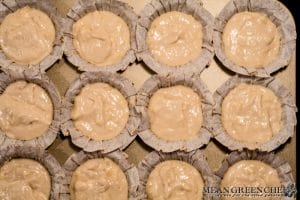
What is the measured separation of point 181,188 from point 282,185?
96 cm

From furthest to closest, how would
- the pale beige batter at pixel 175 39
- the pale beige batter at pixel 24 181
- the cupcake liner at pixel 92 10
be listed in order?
1. the pale beige batter at pixel 175 39
2. the cupcake liner at pixel 92 10
3. the pale beige batter at pixel 24 181

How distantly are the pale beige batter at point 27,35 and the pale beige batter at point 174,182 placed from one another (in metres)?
1.55

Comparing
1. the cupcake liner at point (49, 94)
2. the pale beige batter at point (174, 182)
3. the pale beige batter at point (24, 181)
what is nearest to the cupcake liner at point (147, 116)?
the pale beige batter at point (174, 182)

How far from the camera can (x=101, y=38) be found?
405 centimetres

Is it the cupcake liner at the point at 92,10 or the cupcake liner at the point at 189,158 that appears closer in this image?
the cupcake liner at the point at 189,158

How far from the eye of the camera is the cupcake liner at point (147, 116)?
3.85 meters

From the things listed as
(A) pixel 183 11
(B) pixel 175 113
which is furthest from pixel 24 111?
(A) pixel 183 11

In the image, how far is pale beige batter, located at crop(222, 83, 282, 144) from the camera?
156 inches

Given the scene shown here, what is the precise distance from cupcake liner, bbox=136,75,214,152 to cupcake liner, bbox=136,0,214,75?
0.28ft

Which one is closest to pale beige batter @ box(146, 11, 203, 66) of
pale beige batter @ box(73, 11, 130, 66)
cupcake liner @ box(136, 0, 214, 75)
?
cupcake liner @ box(136, 0, 214, 75)

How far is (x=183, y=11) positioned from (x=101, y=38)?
0.86 meters

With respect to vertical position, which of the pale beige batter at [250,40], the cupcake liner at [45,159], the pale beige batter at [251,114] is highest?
the pale beige batter at [250,40]

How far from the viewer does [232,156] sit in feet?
12.8

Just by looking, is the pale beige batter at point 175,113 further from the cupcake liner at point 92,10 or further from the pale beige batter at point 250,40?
the pale beige batter at point 250,40
